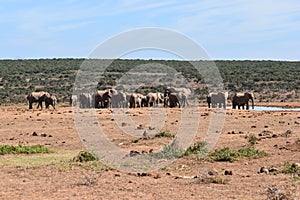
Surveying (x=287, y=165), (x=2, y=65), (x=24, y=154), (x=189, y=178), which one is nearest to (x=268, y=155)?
(x=287, y=165)

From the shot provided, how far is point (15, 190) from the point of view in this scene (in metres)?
10.7

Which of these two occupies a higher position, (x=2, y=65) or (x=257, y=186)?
(x=2, y=65)

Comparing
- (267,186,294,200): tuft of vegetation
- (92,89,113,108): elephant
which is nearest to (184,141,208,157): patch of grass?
(267,186,294,200): tuft of vegetation

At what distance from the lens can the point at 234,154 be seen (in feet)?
46.8

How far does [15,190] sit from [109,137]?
31.3 feet

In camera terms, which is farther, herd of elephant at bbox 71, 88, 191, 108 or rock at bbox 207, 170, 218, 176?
herd of elephant at bbox 71, 88, 191, 108

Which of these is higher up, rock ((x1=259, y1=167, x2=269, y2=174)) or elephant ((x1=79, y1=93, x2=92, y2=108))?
elephant ((x1=79, y1=93, x2=92, y2=108))

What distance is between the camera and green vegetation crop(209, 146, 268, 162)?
45.8 ft

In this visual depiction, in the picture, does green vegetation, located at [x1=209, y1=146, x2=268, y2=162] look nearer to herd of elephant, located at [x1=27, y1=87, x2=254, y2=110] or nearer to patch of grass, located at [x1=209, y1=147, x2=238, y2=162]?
patch of grass, located at [x1=209, y1=147, x2=238, y2=162]

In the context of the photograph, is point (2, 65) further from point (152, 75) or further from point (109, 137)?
point (109, 137)

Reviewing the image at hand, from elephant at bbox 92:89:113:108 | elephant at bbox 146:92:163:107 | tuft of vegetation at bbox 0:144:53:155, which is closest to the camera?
tuft of vegetation at bbox 0:144:53:155

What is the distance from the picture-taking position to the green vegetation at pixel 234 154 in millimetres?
13953

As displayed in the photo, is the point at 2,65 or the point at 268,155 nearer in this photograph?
the point at 268,155

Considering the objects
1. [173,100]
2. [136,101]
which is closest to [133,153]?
[173,100]
